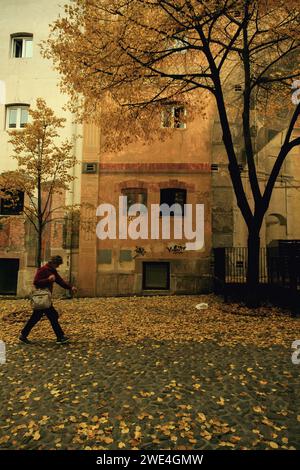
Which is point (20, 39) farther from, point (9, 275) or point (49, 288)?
point (49, 288)

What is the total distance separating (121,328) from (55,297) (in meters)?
6.18

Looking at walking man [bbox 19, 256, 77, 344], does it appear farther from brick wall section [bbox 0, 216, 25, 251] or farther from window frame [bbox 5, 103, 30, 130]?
window frame [bbox 5, 103, 30, 130]

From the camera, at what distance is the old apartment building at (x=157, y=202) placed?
1278 centimetres

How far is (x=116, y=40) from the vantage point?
7.90m

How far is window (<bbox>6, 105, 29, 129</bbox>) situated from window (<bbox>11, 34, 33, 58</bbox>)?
2.55m

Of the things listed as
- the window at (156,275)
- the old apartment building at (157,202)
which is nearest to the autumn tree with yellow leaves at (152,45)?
the old apartment building at (157,202)

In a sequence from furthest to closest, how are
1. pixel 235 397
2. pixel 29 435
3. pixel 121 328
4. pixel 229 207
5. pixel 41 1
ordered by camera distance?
pixel 41 1 < pixel 229 207 < pixel 121 328 < pixel 235 397 < pixel 29 435

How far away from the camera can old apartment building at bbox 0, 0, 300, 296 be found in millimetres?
12781

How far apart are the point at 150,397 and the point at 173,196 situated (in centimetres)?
991

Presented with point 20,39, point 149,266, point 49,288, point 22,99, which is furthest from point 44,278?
point 20,39

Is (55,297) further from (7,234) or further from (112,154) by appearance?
(112,154)

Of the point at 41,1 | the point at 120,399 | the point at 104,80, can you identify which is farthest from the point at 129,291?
the point at 41,1

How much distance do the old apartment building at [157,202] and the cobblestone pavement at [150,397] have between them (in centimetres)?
673

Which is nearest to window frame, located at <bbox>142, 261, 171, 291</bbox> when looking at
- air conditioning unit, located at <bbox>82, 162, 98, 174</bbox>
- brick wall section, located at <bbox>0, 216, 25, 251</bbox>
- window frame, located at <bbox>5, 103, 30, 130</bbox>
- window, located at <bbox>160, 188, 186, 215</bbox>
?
window, located at <bbox>160, 188, 186, 215</bbox>
